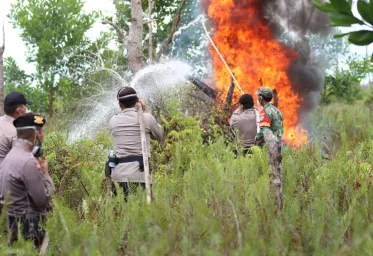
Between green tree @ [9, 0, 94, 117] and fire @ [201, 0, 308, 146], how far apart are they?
897 centimetres

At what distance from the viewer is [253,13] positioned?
16734 mm

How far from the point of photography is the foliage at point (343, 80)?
2322 cm

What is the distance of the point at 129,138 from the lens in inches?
A: 260

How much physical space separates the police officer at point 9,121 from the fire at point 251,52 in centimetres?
1005

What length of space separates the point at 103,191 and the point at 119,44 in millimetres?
21364

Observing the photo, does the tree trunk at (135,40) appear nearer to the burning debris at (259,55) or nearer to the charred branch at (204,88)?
the charred branch at (204,88)

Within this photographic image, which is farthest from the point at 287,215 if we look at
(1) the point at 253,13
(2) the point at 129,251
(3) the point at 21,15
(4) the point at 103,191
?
(3) the point at 21,15

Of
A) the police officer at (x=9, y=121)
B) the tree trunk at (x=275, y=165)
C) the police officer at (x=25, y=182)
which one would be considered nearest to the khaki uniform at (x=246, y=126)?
the tree trunk at (x=275, y=165)

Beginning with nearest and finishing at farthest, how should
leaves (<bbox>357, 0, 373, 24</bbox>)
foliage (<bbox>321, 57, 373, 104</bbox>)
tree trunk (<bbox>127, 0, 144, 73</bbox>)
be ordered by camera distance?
leaves (<bbox>357, 0, 373, 24</bbox>)
tree trunk (<bbox>127, 0, 144, 73</bbox>)
foliage (<bbox>321, 57, 373, 104</bbox>)

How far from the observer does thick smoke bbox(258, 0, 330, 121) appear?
16.9 metres

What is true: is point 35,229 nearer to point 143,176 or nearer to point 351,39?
point 143,176

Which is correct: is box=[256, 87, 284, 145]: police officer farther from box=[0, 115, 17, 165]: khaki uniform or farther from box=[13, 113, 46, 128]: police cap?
box=[13, 113, 46, 128]: police cap

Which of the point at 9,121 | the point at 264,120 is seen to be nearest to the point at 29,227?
the point at 9,121

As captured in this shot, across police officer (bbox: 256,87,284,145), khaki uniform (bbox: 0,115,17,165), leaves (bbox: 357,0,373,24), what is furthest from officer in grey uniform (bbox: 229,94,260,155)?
leaves (bbox: 357,0,373,24)
